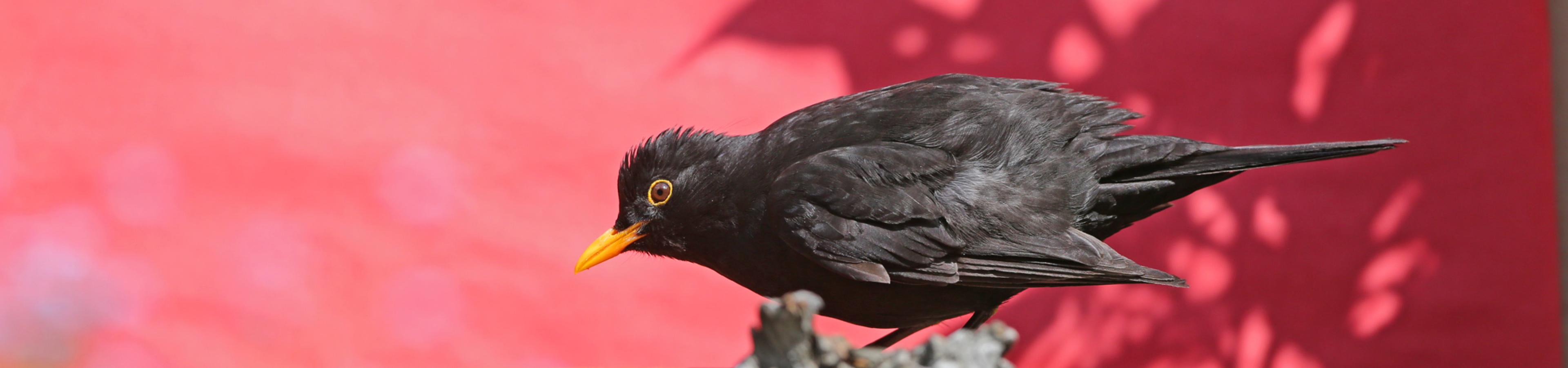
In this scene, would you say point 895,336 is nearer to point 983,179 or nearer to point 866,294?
point 866,294

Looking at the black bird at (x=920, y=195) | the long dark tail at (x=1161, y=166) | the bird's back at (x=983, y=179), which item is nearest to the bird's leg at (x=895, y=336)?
the black bird at (x=920, y=195)

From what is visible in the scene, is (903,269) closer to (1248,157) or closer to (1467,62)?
(1248,157)

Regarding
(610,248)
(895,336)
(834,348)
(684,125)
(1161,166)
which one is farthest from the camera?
(684,125)

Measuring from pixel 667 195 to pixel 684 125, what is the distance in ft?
3.50

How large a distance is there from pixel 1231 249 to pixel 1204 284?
152 millimetres

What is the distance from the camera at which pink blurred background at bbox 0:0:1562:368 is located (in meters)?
2.74

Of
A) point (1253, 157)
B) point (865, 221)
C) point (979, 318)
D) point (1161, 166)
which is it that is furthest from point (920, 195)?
point (1253, 157)

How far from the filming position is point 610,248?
2.08 metres

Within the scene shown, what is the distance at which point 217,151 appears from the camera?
2816 millimetres

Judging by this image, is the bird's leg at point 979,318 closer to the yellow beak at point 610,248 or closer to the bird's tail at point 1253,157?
the bird's tail at point 1253,157

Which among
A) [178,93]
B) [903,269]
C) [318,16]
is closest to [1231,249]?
[903,269]

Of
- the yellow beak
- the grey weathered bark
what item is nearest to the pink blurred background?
the yellow beak

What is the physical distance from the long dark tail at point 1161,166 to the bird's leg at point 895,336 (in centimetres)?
41

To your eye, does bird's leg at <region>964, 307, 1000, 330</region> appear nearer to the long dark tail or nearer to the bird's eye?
the long dark tail
